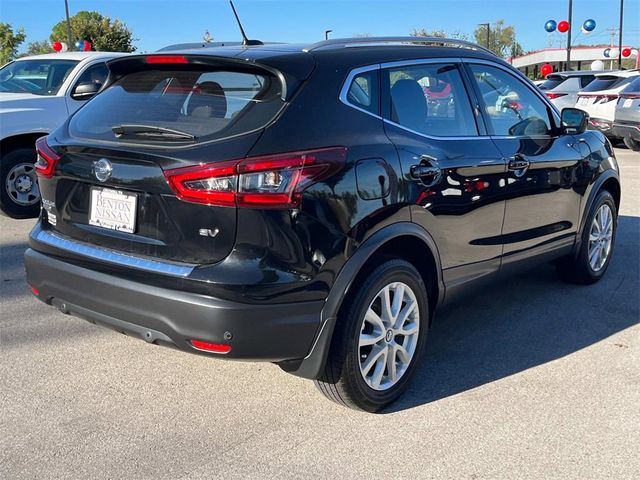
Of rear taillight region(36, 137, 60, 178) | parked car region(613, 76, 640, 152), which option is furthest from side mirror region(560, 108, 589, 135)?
parked car region(613, 76, 640, 152)

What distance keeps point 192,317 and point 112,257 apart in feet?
1.75

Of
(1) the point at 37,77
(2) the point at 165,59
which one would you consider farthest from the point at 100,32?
(2) the point at 165,59

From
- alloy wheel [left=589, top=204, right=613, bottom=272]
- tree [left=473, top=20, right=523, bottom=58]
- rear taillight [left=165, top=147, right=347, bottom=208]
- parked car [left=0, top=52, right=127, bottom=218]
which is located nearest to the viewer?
rear taillight [left=165, top=147, right=347, bottom=208]

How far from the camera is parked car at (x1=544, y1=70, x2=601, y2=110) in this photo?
17.0 metres

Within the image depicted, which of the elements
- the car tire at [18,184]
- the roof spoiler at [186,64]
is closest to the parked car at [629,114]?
the car tire at [18,184]

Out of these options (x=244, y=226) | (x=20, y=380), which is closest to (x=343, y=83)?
(x=244, y=226)

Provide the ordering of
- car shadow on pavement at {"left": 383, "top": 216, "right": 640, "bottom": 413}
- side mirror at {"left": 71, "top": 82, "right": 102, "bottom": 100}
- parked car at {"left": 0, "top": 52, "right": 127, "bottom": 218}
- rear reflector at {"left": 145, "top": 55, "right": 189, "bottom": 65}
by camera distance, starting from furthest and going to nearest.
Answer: parked car at {"left": 0, "top": 52, "right": 127, "bottom": 218} < side mirror at {"left": 71, "top": 82, "right": 102, "bottom": 100} < car shadow on pavement at {"left": 383, "top": 216, "right": 640, "bottom": 413} < rear reflector at {"left": 145, "top": 55, "right": 189, "bottom": 65}

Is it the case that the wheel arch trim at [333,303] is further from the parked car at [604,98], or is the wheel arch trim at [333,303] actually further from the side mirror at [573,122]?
the parked car at [604,98]

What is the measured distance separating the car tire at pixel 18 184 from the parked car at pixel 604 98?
1032cm

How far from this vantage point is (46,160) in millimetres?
3439

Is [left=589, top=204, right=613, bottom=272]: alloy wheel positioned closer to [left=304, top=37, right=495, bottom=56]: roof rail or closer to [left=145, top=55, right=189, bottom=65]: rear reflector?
[left=304, top=37, right=495, bottom=56]: roof rail

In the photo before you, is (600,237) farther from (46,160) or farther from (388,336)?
(46,160)

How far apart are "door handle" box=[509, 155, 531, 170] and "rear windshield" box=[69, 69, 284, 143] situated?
177 cm

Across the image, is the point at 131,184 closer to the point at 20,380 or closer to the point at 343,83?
the point at 343,83
